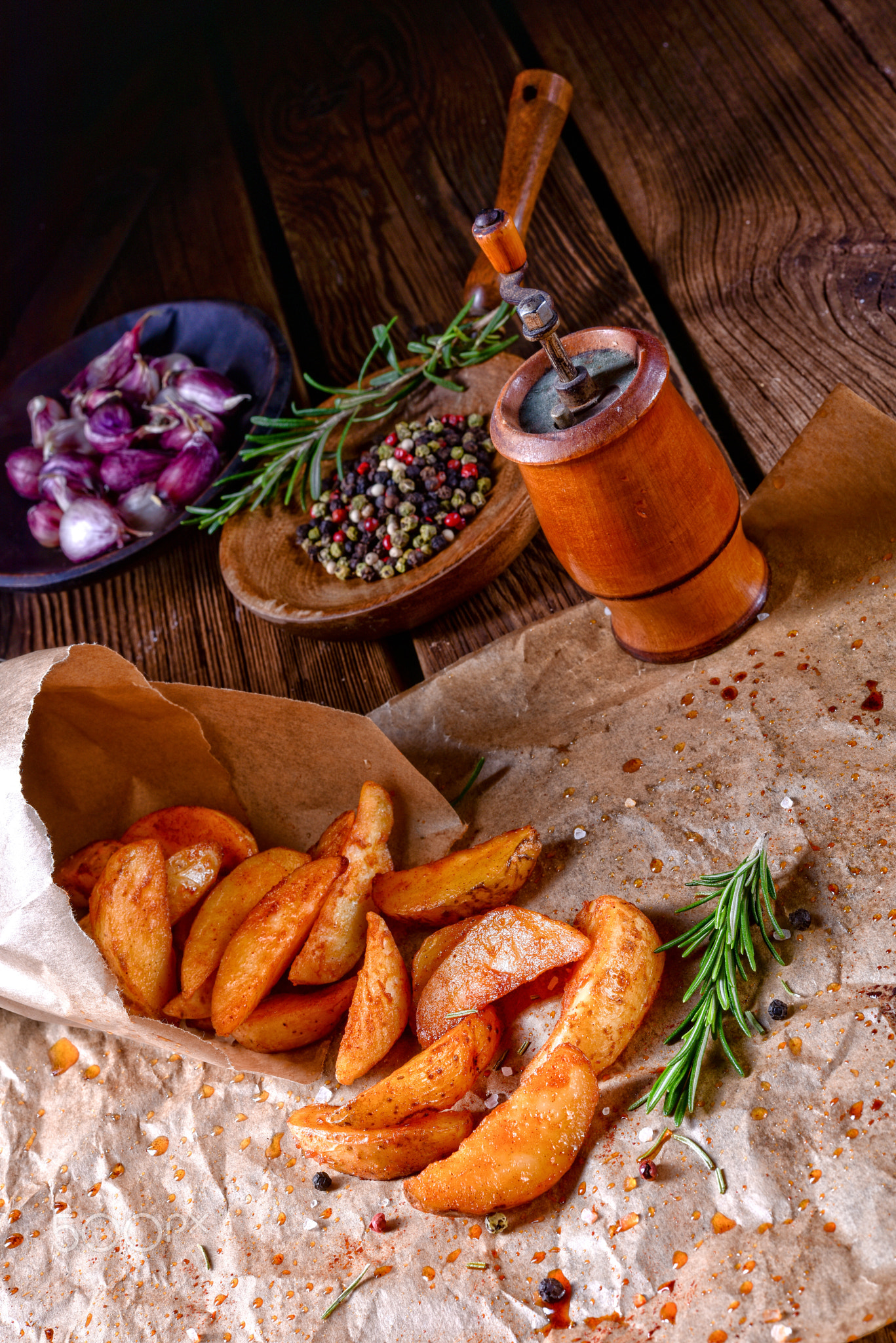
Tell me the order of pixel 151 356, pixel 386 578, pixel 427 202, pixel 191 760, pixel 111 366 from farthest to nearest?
pixel 427 202 → pixel 151 356 → pixel 111 366 → pixel 386 578 → pixel 191 760

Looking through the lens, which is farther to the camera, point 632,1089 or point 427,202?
point 427,202

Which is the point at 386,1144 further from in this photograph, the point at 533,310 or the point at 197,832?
the point at 533,310

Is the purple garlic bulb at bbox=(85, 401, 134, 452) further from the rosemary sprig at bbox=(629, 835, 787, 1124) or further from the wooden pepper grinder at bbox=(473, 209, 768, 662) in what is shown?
the rosemary sprig at bbox=(629, 835, 787, 1124)

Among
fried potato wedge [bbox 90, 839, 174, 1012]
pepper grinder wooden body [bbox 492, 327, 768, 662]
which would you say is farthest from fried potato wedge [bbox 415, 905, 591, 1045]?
pepper grinder wooden body [bbox 492, 327, 768, 662]

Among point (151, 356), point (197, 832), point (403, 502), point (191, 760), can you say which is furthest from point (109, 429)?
point (197, 832)

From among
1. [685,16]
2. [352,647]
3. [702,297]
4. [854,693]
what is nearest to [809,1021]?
[854,693]

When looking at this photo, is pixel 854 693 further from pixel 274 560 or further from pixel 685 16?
pixel 685 16
